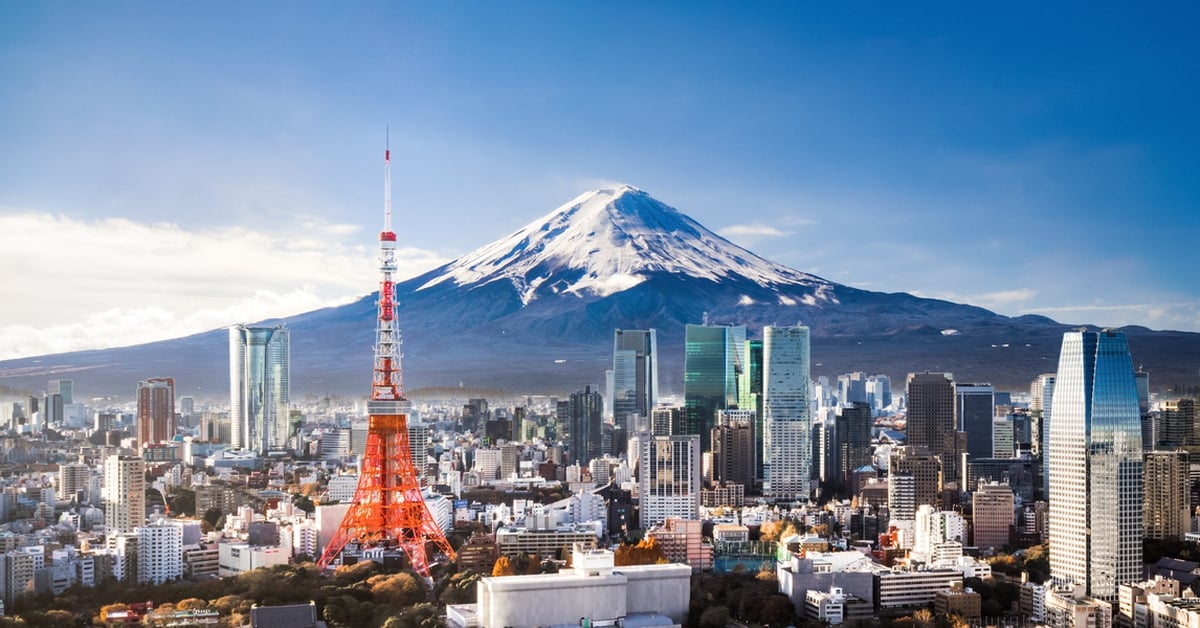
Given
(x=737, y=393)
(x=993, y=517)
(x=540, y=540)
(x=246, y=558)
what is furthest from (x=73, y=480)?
(x=737, y=393)

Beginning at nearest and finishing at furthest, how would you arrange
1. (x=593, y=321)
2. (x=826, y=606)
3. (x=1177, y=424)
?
(x=826, y=606) → (x=1177, y=424) → (x=593, y=321)

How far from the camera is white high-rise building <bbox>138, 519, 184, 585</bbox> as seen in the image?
8445 mm

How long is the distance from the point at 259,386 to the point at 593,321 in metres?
6.50

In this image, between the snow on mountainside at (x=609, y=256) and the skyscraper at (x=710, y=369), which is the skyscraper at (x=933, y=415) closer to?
the skyscraper at (x=710, y=369)

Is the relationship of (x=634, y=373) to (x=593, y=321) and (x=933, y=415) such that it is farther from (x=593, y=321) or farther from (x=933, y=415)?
(x=933, y=415)

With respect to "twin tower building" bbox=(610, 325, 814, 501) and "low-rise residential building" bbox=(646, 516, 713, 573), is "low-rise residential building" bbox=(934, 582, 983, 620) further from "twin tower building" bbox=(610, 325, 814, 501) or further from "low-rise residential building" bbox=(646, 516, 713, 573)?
"twin tower building" bbox=(610, 325, 814, 501)

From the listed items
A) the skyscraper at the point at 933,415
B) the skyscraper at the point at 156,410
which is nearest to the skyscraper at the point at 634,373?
the skyscraper at the point at 933,415

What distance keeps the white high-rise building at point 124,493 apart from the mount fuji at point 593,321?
248 inches

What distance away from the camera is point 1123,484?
28.9ft

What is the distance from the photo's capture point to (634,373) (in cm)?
2034

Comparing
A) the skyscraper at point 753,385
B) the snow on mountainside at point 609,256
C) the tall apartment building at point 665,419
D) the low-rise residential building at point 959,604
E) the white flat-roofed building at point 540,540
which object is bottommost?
the low-rise residential building at point 959,604

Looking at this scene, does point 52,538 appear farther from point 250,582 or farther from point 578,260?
point 578,260

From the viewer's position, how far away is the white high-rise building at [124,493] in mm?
10391

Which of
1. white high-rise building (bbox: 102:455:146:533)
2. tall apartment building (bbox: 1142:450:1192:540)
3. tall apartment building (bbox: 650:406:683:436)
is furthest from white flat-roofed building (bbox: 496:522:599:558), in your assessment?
tall apartment building (bbox: 650:406:683:436)
